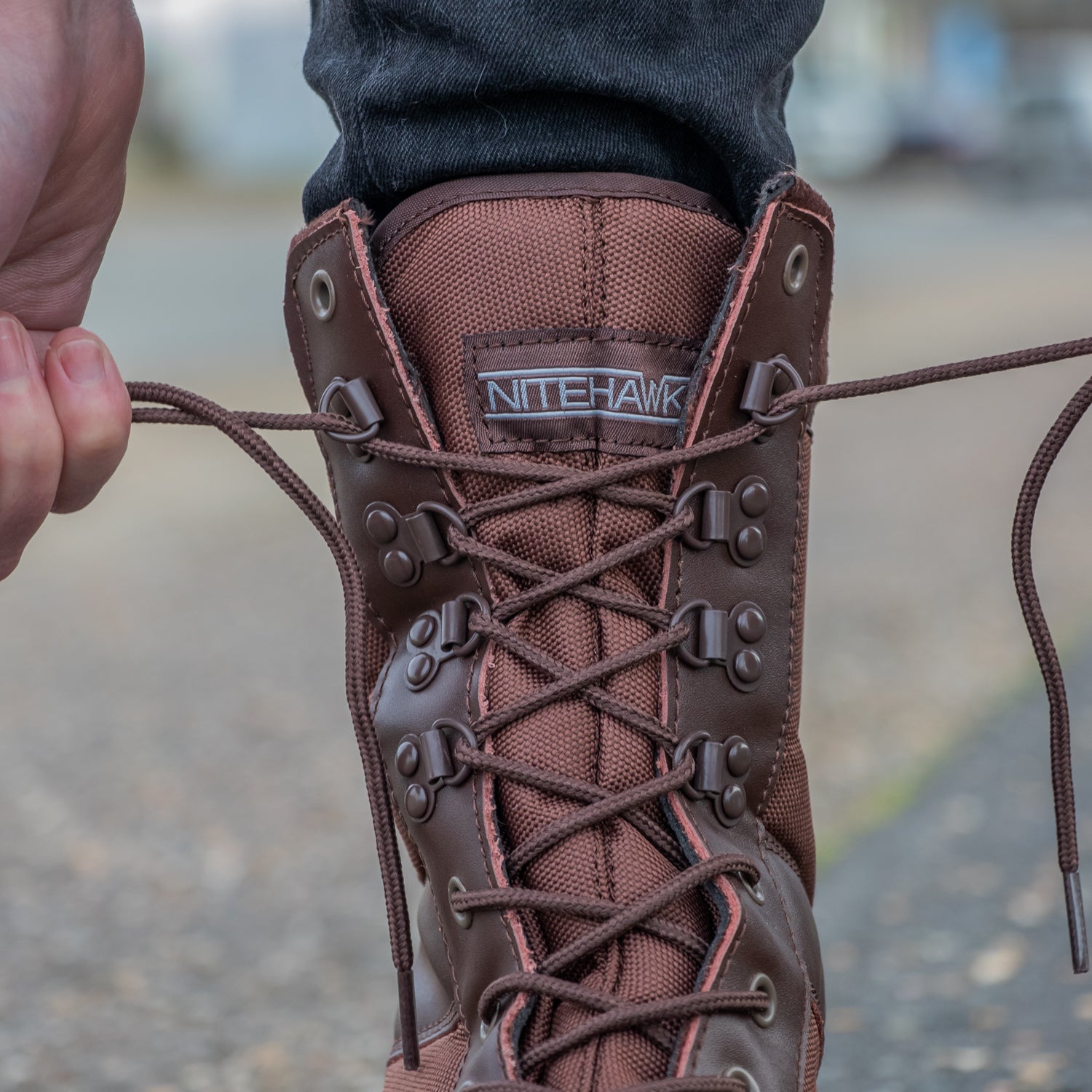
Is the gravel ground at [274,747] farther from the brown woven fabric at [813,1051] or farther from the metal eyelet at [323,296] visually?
the metal eyelet at [323,296]

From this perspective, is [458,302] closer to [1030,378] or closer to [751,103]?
[751,103]

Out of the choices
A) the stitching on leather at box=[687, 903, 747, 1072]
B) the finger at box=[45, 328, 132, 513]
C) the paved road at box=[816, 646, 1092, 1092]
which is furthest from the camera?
the paved road at box=[816, 646, 1092, 1092]

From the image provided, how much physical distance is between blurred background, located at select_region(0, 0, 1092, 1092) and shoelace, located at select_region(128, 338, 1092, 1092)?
0.95 ft

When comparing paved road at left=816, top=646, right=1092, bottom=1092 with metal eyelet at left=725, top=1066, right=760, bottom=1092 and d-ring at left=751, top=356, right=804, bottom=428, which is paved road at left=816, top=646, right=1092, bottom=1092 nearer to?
metal eyelet at left=725, top=1066, right=760, bottom=1092

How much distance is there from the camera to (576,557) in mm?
828

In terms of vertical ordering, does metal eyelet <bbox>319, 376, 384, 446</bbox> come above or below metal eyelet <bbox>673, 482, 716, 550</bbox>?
above

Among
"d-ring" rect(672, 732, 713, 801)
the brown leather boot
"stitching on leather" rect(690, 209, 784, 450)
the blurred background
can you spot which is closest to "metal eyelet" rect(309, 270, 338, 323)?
the brown leather boot

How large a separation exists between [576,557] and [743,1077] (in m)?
0.33

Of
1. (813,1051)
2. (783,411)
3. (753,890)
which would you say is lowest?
(813,1051)

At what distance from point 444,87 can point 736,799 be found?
1.63 ft

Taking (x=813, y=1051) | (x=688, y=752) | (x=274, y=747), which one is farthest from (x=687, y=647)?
(x=274, y=747)

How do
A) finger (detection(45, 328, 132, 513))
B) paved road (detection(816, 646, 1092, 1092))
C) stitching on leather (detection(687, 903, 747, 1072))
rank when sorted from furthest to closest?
paved road (detection(816, 646, 1092, 1092)), finger (detection(45, 328, 132, 513)), stitching on leather (detection(687, 903, 747, 1072))

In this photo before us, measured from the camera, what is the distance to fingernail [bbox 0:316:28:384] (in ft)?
2.61

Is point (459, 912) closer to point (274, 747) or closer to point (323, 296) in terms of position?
point (323, 296)
